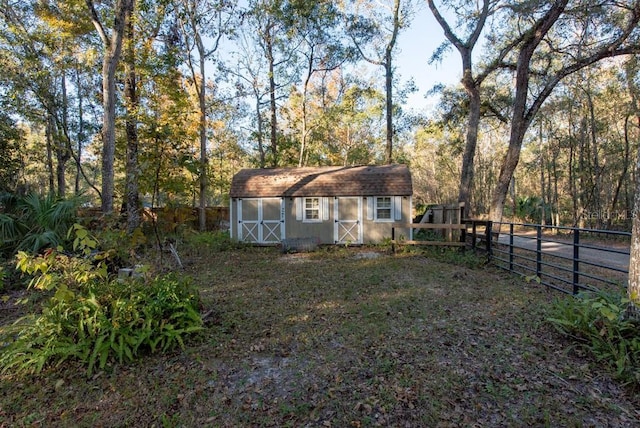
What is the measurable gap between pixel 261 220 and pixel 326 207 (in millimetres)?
2758

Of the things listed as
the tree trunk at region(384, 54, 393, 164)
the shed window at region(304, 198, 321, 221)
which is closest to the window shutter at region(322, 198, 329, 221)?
the shed window at region(304, 198, 321, 221)

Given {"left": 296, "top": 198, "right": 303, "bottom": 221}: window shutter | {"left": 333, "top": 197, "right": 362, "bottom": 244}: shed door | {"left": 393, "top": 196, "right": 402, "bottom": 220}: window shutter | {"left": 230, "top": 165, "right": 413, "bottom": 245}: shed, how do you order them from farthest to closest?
{"left": 296, "top": 198, "right": 303, "bottom": 221}: window shutter
{"left": 333, "top": 197, "right": 362, "bottom": 244}: shed door
{"left": 230, "top": 165, "right": 413, "bottom": 245}: shed
{"left": 393, "top": 196, "right": 402, "bottom": 220}: window shutter

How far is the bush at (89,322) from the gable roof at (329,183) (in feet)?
30.7

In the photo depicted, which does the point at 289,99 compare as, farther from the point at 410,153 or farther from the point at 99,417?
the point at 99,417

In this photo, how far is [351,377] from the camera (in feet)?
9.54

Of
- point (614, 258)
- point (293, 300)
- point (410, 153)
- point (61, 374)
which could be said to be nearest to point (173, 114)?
point (293, 300)

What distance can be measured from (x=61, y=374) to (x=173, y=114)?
1414cm

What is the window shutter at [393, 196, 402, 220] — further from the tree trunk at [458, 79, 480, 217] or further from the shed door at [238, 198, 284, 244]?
the shed door at [238, 198, 284, 244]

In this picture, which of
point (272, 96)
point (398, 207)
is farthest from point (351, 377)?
point (272, 96)

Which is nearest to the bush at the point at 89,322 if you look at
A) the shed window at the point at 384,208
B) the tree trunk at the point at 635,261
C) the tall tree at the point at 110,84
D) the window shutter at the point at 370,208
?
the tree trunk at the point at 635,261

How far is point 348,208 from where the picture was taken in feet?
41.4

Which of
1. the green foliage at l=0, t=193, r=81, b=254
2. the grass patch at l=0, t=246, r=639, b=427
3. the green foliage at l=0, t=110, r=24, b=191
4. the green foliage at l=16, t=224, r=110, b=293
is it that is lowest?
the grass patch at l=0, t=246, r=639, b=427

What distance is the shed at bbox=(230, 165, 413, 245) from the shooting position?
12.4m

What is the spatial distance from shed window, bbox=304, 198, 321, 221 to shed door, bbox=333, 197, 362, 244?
0.75 meters
